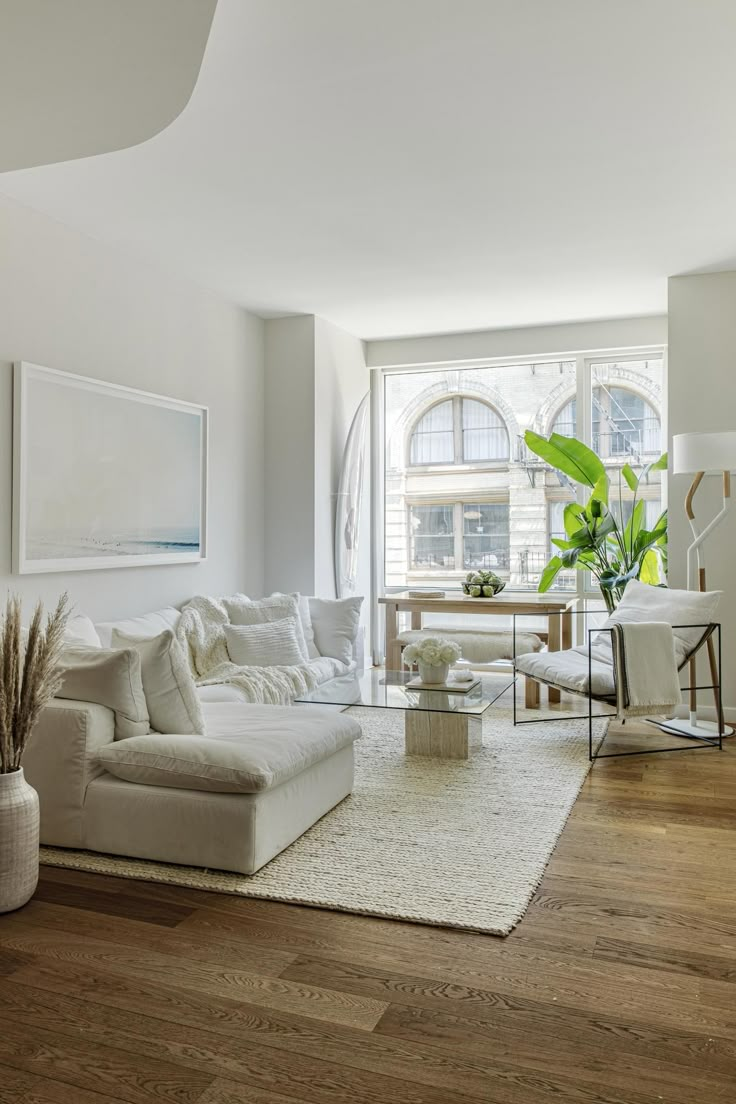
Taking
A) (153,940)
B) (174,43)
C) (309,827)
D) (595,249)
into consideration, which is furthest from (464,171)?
(153,940)

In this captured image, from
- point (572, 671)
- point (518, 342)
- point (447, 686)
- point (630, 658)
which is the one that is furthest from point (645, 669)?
point (518, 342)

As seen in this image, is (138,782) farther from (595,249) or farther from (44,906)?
(595,249)

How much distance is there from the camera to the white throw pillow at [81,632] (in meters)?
3.54

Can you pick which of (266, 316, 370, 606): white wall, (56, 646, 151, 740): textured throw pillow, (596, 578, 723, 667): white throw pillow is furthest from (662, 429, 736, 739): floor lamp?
(56, 646, 151, 740): textured throw pillow

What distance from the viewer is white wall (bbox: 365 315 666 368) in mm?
6066

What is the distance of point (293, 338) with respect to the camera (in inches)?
235

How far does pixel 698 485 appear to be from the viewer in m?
4.97

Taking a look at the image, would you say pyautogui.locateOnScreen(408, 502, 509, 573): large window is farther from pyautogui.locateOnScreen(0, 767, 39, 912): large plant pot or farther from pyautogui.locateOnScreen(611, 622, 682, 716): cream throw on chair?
pyautogui.locateOnScreen(0, 767, 39, 912): large plant pot

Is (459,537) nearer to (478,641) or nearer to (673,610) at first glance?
(478,641)

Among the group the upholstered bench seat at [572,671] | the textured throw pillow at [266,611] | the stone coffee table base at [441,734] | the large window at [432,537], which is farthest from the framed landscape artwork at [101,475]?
the large window at [432,537]

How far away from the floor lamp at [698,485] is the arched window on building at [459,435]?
1887mm

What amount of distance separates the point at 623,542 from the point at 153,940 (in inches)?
169

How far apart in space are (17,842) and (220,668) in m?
2.10

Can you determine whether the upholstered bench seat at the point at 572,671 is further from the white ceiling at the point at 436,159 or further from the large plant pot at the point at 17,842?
the large plant pot at the point at 17,842
